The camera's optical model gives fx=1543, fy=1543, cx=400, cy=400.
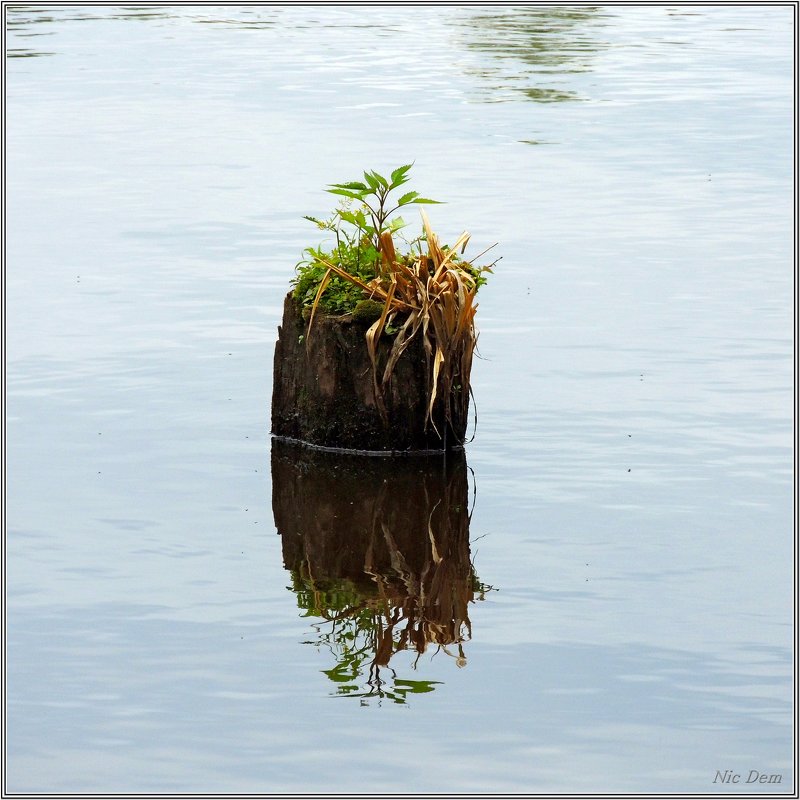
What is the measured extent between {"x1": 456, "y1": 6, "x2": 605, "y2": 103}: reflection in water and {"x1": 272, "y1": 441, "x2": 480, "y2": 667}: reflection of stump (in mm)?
14657

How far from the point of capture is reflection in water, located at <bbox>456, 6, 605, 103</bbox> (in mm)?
24047

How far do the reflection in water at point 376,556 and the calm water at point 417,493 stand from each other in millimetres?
25

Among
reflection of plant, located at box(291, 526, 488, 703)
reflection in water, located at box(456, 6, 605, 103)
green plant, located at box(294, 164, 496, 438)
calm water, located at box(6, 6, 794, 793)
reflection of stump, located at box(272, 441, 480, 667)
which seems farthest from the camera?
reflection in water, located at box(456, 6, 605, 103)

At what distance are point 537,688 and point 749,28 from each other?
30477 millimetres

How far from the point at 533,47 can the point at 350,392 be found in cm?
2188

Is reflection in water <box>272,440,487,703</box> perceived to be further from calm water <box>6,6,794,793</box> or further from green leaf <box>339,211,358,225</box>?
green leaf <box>339,211,358,225</box>

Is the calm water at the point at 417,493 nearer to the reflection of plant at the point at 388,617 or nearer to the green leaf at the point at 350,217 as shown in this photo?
the reflection of plant at the point at 388,617

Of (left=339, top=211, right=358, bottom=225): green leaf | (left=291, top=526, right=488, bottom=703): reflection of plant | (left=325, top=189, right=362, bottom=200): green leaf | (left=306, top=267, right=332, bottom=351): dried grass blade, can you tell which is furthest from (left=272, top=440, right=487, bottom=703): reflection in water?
(left=325, top=189, right=362, bottom=200): green leaf

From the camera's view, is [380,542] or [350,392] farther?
[350,392]

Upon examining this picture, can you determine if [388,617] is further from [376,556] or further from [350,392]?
[350,392]

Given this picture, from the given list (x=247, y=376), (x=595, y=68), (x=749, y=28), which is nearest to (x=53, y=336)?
(x=247, y=376)

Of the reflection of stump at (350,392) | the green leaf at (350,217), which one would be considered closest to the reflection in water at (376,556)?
the reflection of stump at (350,392)

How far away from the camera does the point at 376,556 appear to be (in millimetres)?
7941

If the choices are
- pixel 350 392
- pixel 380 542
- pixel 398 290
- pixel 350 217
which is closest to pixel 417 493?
pixel 380 542
